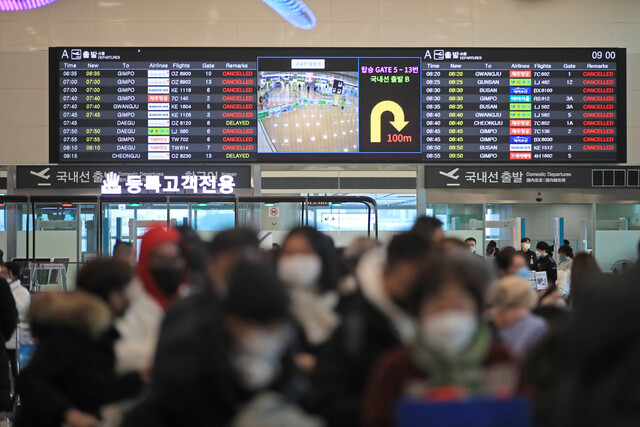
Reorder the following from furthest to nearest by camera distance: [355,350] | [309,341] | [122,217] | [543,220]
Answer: [543,220], [122,217], [309,341], [355,350]

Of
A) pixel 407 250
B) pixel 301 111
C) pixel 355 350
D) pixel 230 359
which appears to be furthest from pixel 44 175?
pixel 230 359

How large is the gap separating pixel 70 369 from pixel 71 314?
206 mm

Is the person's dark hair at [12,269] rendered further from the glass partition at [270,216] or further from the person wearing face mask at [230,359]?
the person wearing face mask at [230,359]

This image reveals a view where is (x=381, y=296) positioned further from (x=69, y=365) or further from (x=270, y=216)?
(x=270, y=216)

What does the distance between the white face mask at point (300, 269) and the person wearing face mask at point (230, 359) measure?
0.94 m

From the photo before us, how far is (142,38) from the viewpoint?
11953 mm

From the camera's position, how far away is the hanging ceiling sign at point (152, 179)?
11.3 metres

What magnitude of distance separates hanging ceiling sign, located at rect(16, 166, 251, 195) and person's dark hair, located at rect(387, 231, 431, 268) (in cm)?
873

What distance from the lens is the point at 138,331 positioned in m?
3.10

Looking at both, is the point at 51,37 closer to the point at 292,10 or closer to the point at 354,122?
the point at 292,10

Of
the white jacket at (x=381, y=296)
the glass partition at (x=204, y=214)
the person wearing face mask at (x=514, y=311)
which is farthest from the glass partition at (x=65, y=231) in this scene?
the white jacket at (x=381, y=296)

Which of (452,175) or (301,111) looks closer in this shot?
(301,111)

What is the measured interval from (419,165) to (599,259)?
325 cm

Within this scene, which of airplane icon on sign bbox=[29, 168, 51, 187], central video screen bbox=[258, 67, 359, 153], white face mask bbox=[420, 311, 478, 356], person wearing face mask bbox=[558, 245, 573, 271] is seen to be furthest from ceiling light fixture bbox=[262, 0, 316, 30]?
white face mask bbox=[420, 311, 478, 356]
